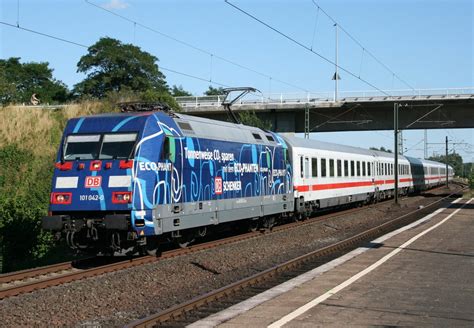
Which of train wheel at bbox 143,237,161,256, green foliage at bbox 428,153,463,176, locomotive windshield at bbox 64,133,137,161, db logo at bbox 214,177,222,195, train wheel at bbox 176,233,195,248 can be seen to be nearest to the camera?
locomotive windshield at bbox 64,133,137,161

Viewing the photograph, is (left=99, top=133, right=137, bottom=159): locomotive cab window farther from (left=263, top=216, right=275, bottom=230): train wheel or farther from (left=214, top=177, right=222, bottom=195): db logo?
(left=263, top=216, right=275, bottom=230): train wheel

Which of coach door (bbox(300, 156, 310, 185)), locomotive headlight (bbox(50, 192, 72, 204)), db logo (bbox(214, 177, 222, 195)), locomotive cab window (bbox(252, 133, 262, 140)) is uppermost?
locomotive cab window (bbox(252, 133, 262, 140))

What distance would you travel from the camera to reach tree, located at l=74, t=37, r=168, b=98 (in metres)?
83.9

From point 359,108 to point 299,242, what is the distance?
32.7 m

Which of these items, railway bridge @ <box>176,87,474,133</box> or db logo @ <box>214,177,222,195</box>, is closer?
db logo @ <box>214,177,222,195</box>

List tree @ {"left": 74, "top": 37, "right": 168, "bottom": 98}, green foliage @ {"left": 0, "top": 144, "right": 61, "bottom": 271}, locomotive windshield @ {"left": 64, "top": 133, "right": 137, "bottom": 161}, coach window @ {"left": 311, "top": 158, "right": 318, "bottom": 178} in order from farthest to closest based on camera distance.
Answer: tree @ {"left": 74, "top": 37, "right": 168, "bottom": 98} < coach window @ {"left": 311, "top": 158, "right": 318, "bottom": 178} < green foliage @ {"left": 0, "top": 144, "right": 61, "bottom": 271} < locomotive windshield @ {"left": 64, "top": 133, "right": 137, "bottom": 161}

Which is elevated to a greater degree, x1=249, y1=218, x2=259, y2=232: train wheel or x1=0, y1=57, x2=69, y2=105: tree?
x1=0, y1=57, x2=69, y2=105: tree

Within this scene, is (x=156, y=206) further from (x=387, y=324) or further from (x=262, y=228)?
(x=262, y=228)

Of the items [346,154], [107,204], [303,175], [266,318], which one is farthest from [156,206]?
[346,154]

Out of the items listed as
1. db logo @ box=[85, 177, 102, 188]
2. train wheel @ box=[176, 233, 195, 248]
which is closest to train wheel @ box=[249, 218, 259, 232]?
train wheel @ box=[176, 233, 195, 248]

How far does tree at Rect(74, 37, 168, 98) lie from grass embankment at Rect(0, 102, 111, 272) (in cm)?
5701

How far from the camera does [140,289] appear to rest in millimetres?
10109

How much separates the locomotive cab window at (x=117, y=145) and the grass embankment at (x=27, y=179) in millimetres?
3966

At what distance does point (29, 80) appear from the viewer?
95438 mm
